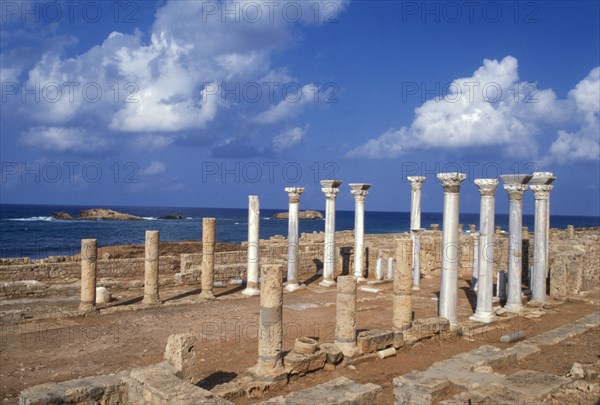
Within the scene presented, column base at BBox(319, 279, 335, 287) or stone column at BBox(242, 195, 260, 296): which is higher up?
stone column at BBox(242, 195, 260, 296)

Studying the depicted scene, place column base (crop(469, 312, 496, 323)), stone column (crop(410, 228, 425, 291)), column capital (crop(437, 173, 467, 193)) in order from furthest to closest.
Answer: stone column (crop(410, 228, 425, 291)), column base (crop(469, 312, 496, 323)), column capital (crop(437, 173, 467, 193))

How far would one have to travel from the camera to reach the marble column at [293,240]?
17.6m


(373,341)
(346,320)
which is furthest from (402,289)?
(346,320)

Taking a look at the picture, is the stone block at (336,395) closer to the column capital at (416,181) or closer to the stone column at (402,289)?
the stone column at (402,289)

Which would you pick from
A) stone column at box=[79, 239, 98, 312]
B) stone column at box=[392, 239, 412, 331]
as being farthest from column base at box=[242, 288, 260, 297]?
stone column at box=[392, 239, 412, 331]

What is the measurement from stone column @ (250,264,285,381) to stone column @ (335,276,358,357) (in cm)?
164

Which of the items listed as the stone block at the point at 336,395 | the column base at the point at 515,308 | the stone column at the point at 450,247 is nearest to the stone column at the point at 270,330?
the stone block at the point at 336,395

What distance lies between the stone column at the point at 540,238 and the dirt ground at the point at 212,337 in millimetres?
714

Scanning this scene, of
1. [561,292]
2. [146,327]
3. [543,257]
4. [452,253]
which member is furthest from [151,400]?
[561,292]

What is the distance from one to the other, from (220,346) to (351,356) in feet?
9.37

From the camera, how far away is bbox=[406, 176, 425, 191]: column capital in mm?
18188

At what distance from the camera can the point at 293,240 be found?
696 inches

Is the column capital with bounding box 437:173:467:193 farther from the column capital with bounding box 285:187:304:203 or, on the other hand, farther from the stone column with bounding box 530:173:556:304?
the column capital with bounding box 285:187:304:203

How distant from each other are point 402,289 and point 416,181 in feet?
24.6
